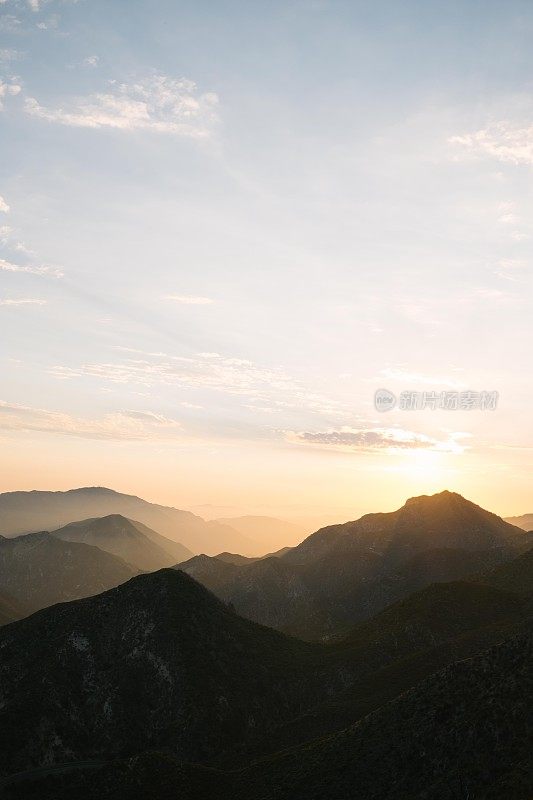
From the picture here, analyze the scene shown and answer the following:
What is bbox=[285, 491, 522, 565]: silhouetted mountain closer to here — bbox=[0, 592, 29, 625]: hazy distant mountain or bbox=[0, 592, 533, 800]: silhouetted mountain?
bbox=[0, 592, 533, 800]: silhouetted mountain

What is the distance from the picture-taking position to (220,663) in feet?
300

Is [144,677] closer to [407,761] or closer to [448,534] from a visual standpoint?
[407,761]

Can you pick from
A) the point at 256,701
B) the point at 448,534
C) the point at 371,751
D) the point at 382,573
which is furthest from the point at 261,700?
the point at 448,534

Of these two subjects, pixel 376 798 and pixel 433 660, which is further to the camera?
pixel 433 660

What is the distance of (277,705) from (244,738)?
9.67 metres

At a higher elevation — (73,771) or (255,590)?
(73,771)

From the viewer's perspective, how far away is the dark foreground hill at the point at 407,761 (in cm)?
4769

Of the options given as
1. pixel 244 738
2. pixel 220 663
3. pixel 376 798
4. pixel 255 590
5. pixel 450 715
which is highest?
pixel 450 715

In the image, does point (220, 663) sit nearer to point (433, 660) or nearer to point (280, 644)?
point (280, 644)

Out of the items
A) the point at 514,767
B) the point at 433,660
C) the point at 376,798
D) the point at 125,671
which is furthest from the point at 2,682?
the point at 514,767

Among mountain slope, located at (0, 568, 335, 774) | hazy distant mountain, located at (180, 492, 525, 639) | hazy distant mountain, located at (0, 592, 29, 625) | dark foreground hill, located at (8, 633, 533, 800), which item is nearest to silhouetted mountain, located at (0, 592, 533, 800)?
dark foreground hill, located at (8, 633, 533, 800)

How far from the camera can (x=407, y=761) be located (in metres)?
51.9

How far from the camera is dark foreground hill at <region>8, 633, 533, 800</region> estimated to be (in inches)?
1877

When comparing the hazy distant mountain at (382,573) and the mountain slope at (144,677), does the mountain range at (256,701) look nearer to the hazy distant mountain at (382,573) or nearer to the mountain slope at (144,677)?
the mountain slope at (144,677)
